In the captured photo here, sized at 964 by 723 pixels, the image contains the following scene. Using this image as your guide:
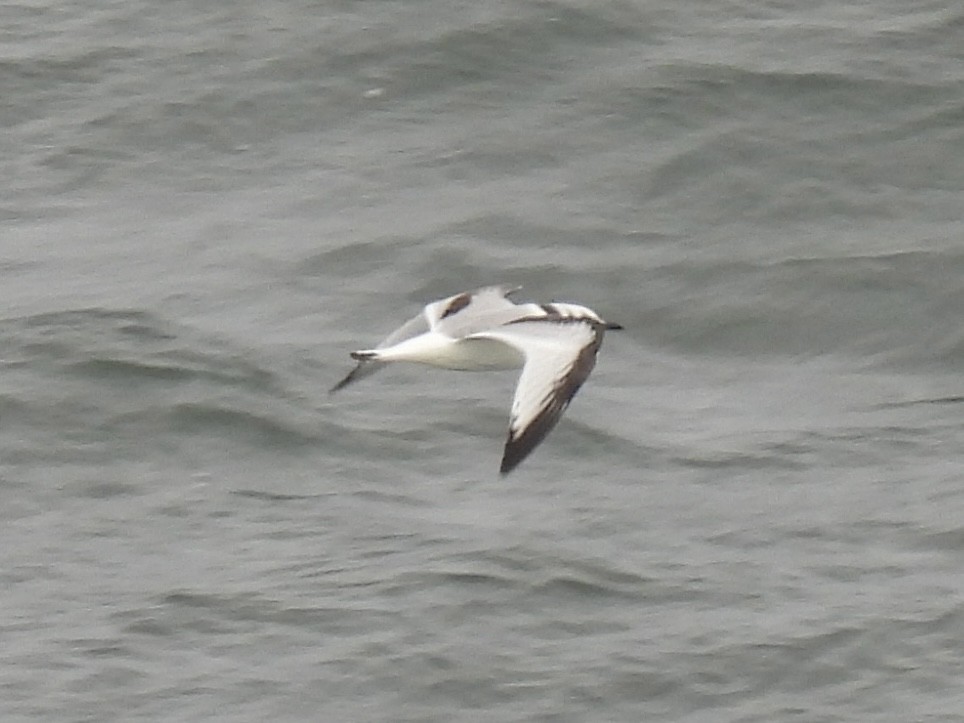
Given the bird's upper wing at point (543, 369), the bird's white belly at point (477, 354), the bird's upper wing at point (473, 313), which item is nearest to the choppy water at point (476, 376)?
the bird's upper wing at point (473, 313)

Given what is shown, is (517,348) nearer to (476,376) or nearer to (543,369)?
(543,369)

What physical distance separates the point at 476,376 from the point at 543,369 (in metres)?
5.62

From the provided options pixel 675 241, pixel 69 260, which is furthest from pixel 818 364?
pixel 69 260

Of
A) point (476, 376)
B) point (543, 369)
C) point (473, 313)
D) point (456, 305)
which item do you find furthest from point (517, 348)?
point (476, 376)

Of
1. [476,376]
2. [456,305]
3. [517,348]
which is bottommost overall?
[476,376]

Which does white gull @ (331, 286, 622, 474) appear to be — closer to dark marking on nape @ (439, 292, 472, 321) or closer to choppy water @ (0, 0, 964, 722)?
dark marking on nape @ (439, 292, 472, 321)

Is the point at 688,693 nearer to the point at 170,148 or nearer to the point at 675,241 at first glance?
the point at 675,241

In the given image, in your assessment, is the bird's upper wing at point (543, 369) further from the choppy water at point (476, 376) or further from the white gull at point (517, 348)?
the choppy water at point (476, 376)

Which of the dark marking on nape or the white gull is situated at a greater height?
the white gull

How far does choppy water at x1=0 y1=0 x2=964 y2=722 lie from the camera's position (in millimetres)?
13734

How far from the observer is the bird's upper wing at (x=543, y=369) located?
10.7 meters

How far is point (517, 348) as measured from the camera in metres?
11.6

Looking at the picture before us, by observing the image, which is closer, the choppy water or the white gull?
the white gull

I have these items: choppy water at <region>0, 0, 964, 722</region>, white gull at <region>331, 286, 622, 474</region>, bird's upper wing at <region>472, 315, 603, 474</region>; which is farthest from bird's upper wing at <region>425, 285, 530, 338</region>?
choppy water at <region>0, 0, 964, 722</region>
